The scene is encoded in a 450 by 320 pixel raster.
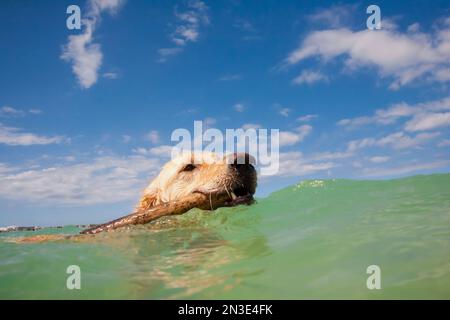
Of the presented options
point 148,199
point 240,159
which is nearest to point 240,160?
point 240,159

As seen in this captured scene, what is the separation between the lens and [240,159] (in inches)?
303

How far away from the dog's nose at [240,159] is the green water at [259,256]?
0.92 meters

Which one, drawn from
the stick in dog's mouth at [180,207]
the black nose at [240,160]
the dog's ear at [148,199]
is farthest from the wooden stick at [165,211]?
the dog's ear at [148,199]

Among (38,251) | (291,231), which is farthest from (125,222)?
(291,231)

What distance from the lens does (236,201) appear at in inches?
305

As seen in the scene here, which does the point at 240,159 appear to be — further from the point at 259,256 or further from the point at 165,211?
the point at 259,256

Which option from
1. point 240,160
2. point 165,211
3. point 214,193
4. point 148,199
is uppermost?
point 240,160

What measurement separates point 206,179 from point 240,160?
85 cm

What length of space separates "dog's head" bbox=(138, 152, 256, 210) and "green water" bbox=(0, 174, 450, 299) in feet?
1.40

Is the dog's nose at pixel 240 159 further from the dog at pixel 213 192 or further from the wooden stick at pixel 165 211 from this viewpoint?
the wooden stick at pixel 165 211

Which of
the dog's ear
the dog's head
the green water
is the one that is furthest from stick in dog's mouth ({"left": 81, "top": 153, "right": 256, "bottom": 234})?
the dog's ear

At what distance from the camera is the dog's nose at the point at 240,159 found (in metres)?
7.70

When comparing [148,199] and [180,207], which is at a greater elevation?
[148,199]

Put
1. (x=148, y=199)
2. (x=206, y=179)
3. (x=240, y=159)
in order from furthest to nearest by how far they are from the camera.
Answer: (x=148, y=199) < (x=206, y=179) < (x=240, y=159)
